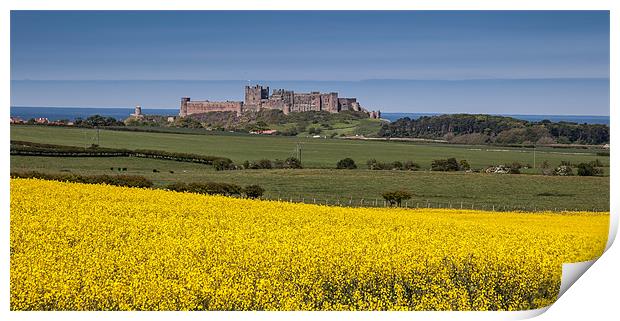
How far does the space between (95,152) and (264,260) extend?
27.3 feet

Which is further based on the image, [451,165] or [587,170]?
[451,165]

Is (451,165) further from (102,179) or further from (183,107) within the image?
(102,179)

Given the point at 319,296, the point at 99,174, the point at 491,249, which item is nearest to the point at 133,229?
the point at 319,296

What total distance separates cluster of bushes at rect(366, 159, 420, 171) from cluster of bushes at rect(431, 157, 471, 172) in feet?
1.90

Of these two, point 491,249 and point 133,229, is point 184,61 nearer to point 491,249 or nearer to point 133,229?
point 133,229

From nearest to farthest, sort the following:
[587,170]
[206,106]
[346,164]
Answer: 1. [206,106]
2. [587,170]
3. [346,164]

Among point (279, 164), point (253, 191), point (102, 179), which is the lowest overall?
point (253, 191)

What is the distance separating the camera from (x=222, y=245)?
999 cm

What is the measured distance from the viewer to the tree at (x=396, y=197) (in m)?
18.6

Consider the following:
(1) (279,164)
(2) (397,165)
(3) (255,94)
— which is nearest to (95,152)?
(3) (255,94)

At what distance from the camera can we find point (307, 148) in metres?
20.4

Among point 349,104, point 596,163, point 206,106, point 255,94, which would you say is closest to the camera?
point 206,106
